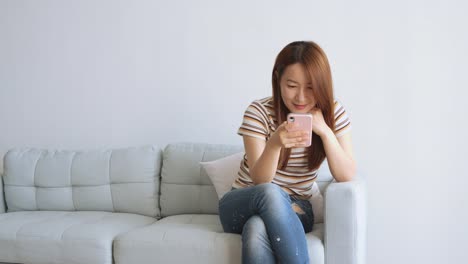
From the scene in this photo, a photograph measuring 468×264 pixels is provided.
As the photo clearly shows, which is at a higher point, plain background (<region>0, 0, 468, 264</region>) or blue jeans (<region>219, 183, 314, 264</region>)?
plain background (<region>0, 0, 468, 264</region>)

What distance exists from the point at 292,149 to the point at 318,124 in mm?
171

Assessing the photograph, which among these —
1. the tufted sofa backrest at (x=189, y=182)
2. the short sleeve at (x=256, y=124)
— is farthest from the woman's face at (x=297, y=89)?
the tufted sofa backrest at (x=189, y=182)

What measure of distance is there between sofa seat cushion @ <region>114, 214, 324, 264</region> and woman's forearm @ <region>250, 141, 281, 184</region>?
26 centimetres

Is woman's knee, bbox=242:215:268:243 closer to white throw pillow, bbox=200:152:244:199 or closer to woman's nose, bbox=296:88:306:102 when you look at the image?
woman's nose, bbox=296:88:306:102

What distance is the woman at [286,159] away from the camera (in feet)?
5.71

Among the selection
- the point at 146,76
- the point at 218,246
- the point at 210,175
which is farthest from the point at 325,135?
the point at 146,76

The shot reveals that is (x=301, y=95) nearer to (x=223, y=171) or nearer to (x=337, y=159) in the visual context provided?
(x=337, y=159)

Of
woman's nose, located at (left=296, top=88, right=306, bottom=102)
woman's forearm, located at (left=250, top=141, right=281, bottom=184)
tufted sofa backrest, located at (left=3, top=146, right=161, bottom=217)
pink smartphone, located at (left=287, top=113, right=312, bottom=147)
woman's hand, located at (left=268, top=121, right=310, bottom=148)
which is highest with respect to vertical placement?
woman's nose, located at (left=296, top=88, right=306, bottom=102)

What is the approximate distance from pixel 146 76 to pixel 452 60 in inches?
68.0

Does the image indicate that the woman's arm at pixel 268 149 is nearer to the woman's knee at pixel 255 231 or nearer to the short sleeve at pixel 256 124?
the short sleeve at pixel 256 124

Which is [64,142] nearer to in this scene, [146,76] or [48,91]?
[48,91]

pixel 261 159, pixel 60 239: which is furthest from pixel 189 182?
pixel 261 159

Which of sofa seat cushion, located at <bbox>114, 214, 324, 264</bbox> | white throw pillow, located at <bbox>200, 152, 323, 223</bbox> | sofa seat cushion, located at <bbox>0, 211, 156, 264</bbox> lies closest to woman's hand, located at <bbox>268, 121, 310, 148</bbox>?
sofa seat cushion, located at <bbox>114, 214, 324, 264</bbox>

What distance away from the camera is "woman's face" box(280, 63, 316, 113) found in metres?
1.92
